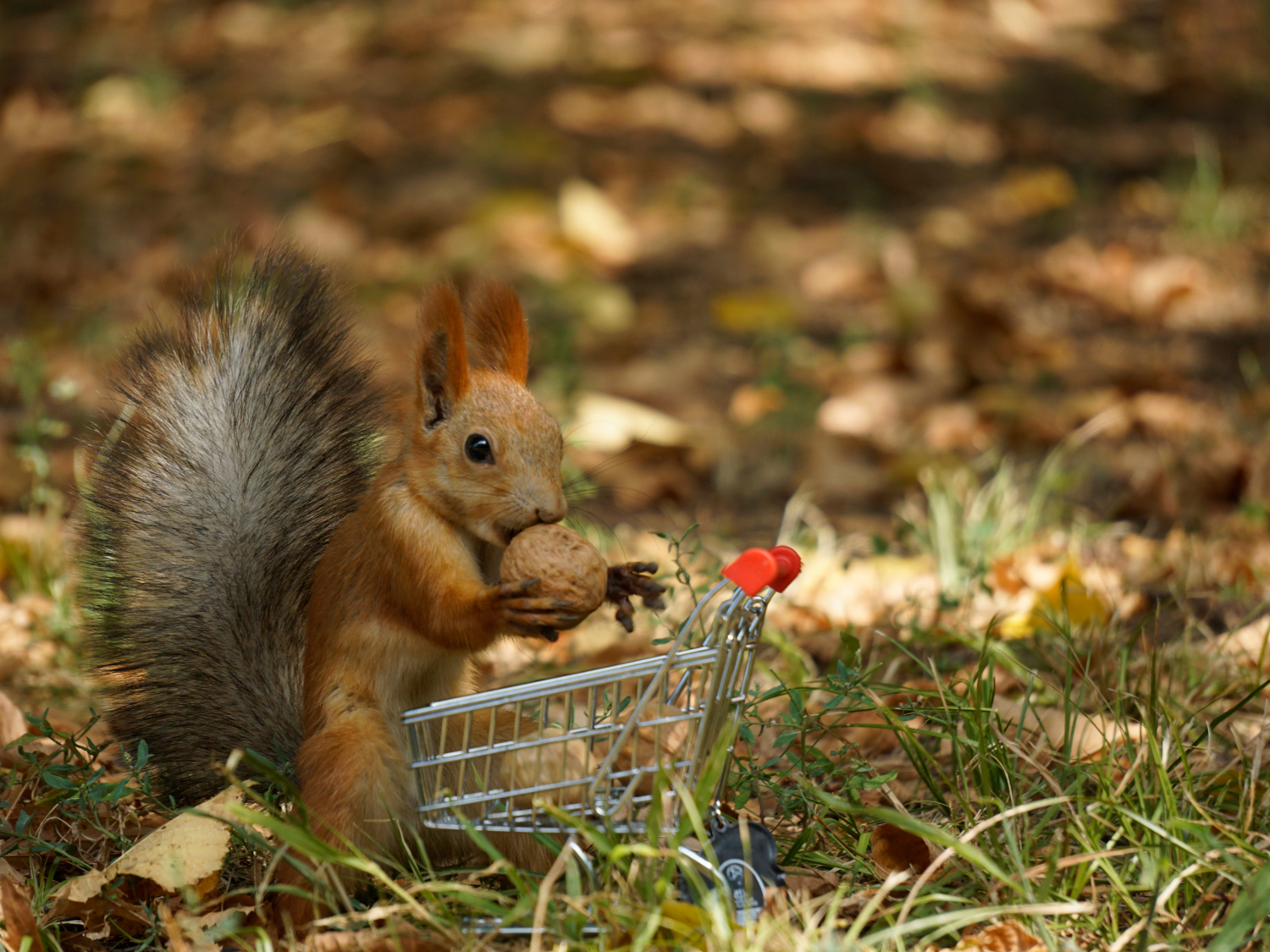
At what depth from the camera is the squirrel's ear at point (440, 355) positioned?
1.47 meters

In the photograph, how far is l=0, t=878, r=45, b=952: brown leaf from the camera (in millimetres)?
1333

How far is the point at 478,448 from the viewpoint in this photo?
4.80ft

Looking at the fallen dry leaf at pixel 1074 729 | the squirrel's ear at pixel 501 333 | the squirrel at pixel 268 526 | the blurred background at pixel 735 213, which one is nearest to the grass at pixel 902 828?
the fallen dry leaf at pixel 1074 729

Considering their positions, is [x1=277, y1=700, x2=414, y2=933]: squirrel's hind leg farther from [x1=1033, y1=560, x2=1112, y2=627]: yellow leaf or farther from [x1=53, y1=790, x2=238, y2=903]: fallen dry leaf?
[x1=1033, y1=560, x2=1112, y2=627]: yellow leaf

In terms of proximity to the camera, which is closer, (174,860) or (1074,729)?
(174,860)

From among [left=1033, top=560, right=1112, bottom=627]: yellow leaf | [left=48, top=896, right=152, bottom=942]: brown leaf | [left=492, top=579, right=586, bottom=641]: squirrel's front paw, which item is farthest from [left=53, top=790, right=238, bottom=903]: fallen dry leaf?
[left=1033, top=560, right=1112, bottom=627]: yellow leaf

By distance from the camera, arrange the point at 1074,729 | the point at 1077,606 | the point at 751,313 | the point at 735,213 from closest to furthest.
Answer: the point at 1074,729 → the point at 1077,606 → the point at 751,313 → the point at 735,213

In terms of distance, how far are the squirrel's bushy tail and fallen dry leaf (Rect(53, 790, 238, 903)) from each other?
236mm

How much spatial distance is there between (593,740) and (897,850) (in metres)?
0.42

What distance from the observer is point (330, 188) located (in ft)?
17.9

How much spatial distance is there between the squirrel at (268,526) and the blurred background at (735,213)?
2.77 feet

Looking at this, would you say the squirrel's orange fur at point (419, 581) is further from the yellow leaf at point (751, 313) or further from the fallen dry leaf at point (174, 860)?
the yellow leaf at point (751, 313)

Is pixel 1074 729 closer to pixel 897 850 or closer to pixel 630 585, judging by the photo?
pixel 897 850

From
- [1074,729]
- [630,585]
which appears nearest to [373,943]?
[630,585]
